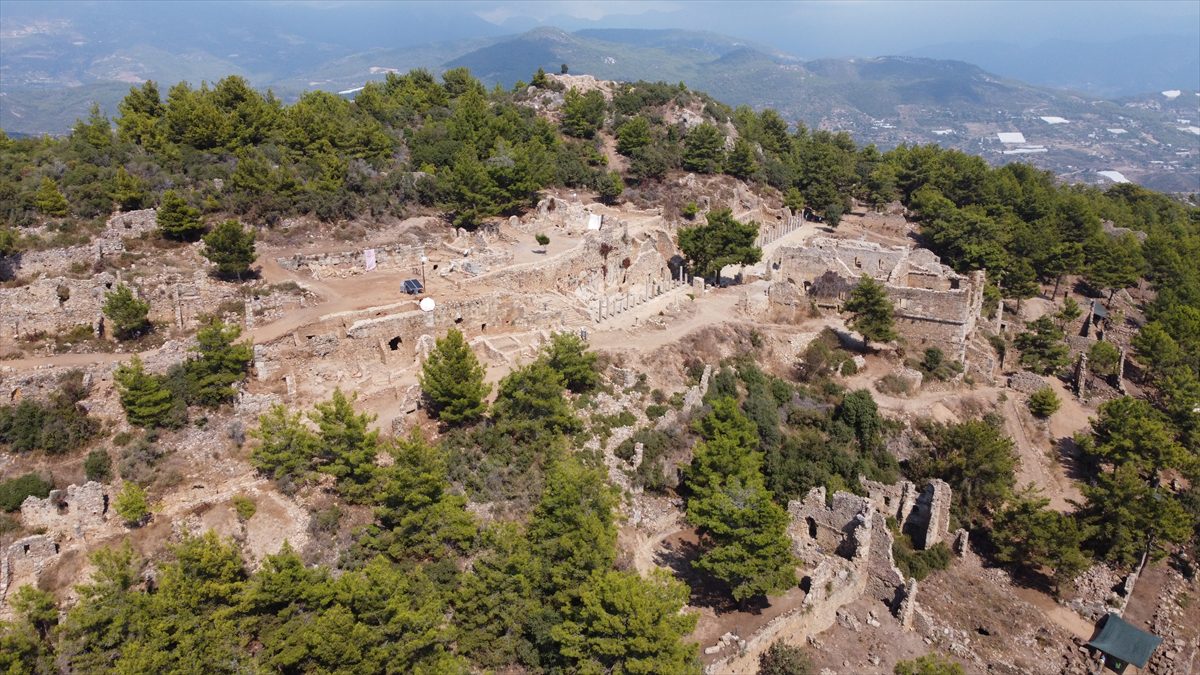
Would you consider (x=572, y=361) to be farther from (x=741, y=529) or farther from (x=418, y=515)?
(x=418, y=515)

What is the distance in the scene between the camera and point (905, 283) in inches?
1668

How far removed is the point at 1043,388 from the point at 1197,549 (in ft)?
35.5

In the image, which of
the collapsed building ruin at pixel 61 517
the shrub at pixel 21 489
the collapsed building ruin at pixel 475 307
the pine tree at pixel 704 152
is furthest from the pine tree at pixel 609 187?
the shrub at pixel 21 489

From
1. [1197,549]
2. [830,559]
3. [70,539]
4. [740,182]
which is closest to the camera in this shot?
[70,539]

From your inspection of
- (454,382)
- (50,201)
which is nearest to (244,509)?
(454,382)

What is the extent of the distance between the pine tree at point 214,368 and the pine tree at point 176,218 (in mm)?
10750

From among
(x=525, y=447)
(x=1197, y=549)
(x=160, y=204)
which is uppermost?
(x=160, y=204)

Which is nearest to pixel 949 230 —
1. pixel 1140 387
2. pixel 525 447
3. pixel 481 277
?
pixel 1140 387

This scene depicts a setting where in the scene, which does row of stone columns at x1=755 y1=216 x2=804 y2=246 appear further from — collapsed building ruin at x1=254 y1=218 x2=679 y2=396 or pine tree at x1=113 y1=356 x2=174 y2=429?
pine tree at x1=113 y1=356 x2=174 y2=429

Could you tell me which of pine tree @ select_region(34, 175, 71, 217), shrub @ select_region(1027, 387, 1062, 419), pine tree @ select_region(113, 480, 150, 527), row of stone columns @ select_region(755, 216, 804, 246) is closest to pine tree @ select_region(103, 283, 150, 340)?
pine tree @ select_region(34, 175, 71, 217)

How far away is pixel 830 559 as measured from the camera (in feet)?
77.3

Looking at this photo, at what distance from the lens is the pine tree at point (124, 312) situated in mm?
27016

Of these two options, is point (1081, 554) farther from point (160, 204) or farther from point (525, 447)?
point (160, 204)

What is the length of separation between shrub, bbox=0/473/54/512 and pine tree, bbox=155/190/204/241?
15.0 metres
